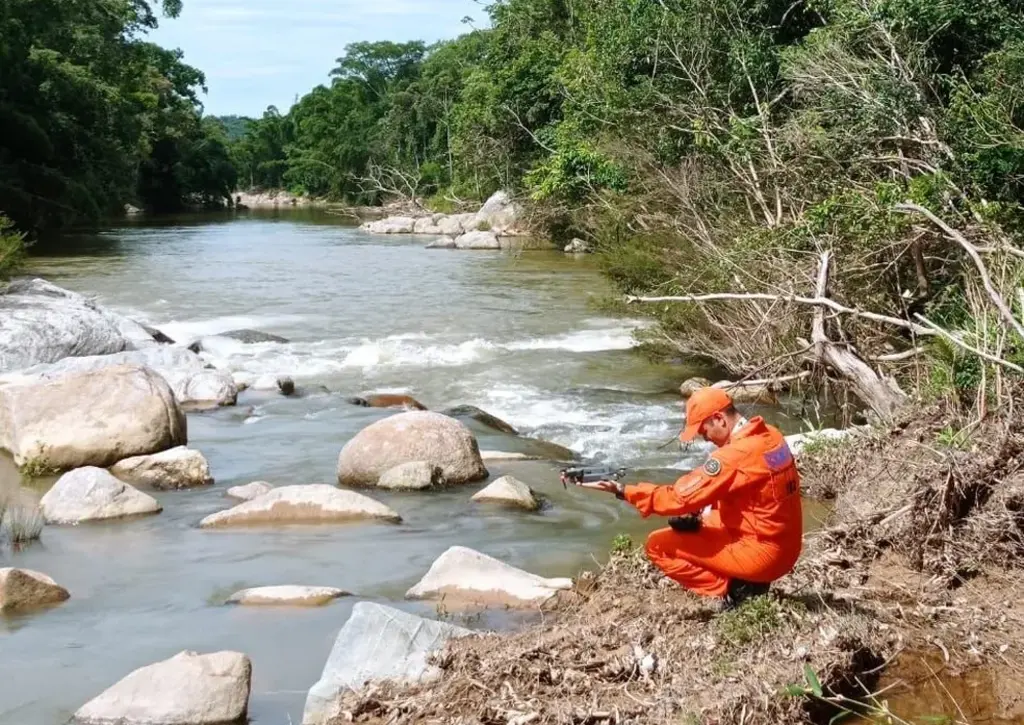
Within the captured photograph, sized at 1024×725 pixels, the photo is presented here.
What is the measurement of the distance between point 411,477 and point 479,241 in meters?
30.2

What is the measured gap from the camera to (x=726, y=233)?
47.7 feet

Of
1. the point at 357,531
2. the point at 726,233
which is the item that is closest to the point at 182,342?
the point at 726,233

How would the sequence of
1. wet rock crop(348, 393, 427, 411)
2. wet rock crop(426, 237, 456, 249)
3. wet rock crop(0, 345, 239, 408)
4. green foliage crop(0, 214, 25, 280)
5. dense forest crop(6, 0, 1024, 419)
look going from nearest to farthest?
dense forest crop(6, 0, 1024, 419), wet rock crop(0, 345, 239, 408), wet rock crop(348, 393, 427, 411), green foliage crop(0, 214, 25, 280), wet rock crop(426, 237, 456, 249)

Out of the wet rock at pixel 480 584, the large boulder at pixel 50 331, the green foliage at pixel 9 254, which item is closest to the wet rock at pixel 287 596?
the wet rock at pixel 480 584

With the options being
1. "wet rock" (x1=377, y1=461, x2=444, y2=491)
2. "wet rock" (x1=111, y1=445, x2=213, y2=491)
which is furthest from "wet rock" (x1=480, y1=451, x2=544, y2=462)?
"wet rock" (x1=111, y1=445, x2=213, y2=491)

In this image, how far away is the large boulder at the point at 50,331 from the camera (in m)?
14.5

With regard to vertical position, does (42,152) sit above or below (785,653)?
above

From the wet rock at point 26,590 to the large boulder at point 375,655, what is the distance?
7.90 ft

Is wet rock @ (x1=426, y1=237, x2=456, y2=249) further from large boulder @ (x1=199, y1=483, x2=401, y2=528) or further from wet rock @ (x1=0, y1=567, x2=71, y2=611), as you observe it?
wet rock @ (x1=0, y1=567, x2=71, y2=611)

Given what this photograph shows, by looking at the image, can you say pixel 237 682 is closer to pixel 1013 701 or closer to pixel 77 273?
pixel 1013 701

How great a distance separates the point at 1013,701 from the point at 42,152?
36.0 metres

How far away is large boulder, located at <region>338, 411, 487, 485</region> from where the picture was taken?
9.80 metres

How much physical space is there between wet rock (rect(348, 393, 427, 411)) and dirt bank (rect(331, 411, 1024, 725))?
23.5ft

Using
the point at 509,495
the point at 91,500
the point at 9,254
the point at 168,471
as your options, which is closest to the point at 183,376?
the point at 168,471
